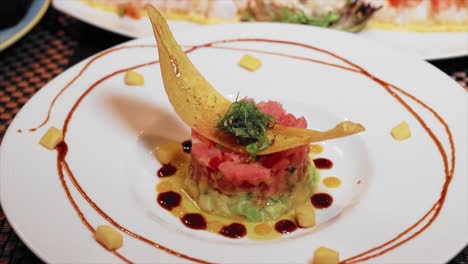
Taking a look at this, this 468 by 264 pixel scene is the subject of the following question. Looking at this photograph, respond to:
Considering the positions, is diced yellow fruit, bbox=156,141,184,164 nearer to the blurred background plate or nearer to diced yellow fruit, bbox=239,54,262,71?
diced yellow fruit, bbox=239,54,262,71

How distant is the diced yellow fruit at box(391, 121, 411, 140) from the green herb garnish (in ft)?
2.20

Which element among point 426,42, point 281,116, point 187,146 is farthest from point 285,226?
point 426,42

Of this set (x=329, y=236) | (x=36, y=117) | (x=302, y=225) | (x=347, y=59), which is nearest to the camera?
(x=329, y=236)

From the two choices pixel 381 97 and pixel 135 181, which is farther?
pixel 381 97

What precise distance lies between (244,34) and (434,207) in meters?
A: 1.65

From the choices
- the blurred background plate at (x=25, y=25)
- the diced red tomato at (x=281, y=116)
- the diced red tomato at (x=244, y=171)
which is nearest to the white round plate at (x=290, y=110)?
the diced red tomato at (x=244, y=171)

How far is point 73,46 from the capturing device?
4.49m

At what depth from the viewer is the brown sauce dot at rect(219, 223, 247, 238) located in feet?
9.67

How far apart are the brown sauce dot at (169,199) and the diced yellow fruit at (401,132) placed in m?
1.09

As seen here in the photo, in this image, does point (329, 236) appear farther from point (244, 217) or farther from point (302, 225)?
point (244, 217)

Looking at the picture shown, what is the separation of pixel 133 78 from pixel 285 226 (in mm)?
1187

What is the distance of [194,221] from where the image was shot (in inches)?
120

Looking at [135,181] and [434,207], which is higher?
[434,207]

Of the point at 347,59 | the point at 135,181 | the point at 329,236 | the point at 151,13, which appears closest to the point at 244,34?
Result: the point at 347,59
